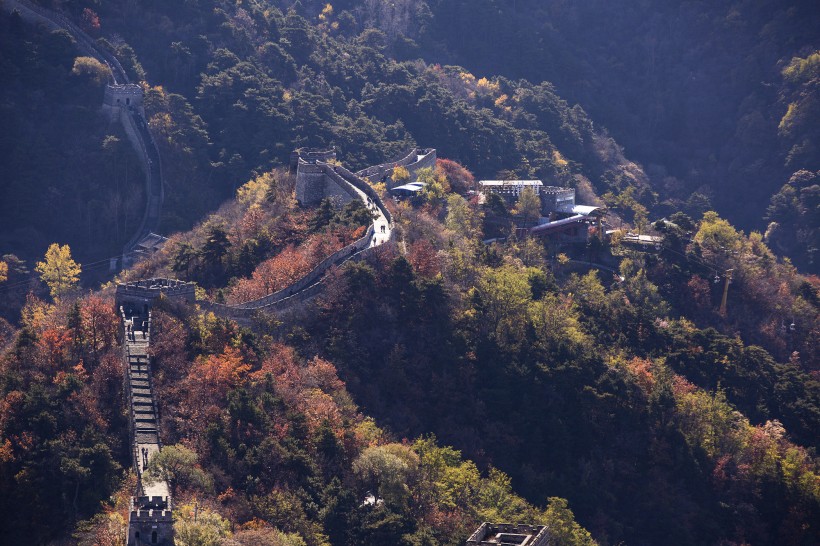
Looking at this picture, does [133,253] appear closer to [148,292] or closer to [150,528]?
[148,292]

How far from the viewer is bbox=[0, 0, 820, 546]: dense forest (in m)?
82.2

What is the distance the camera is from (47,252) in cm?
12025

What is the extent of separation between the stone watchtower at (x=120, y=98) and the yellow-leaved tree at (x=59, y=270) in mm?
19690

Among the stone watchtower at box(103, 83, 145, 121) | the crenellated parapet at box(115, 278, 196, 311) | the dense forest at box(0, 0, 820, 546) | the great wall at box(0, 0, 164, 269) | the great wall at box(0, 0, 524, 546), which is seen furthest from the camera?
the stone watchtower at box(103, 83, 145, 121)

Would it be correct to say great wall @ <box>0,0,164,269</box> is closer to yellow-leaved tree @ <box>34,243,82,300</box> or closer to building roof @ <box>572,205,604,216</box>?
yellow-leaved tree @ <box>34,243,82,300</box>

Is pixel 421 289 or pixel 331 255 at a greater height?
pixel 331 255

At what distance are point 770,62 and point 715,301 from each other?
2371 inches

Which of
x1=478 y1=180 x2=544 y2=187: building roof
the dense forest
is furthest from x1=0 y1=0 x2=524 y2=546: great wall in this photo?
x1=478 y1=180 x2=544 y2=187: building roof

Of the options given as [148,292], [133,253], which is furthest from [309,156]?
[148,292]

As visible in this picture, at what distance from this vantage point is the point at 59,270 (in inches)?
4631

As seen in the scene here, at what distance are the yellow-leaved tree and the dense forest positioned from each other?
4.85 ft

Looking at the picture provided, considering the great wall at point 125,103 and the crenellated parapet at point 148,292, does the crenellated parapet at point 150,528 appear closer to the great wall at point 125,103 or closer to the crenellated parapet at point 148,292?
the crenellated parapet at point 148,292

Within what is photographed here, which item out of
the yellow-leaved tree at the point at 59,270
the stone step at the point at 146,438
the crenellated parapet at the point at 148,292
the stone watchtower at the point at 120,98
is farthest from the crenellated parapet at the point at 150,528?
the stone watchtower at the point at 120,98

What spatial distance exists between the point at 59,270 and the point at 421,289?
3128 centimetres
